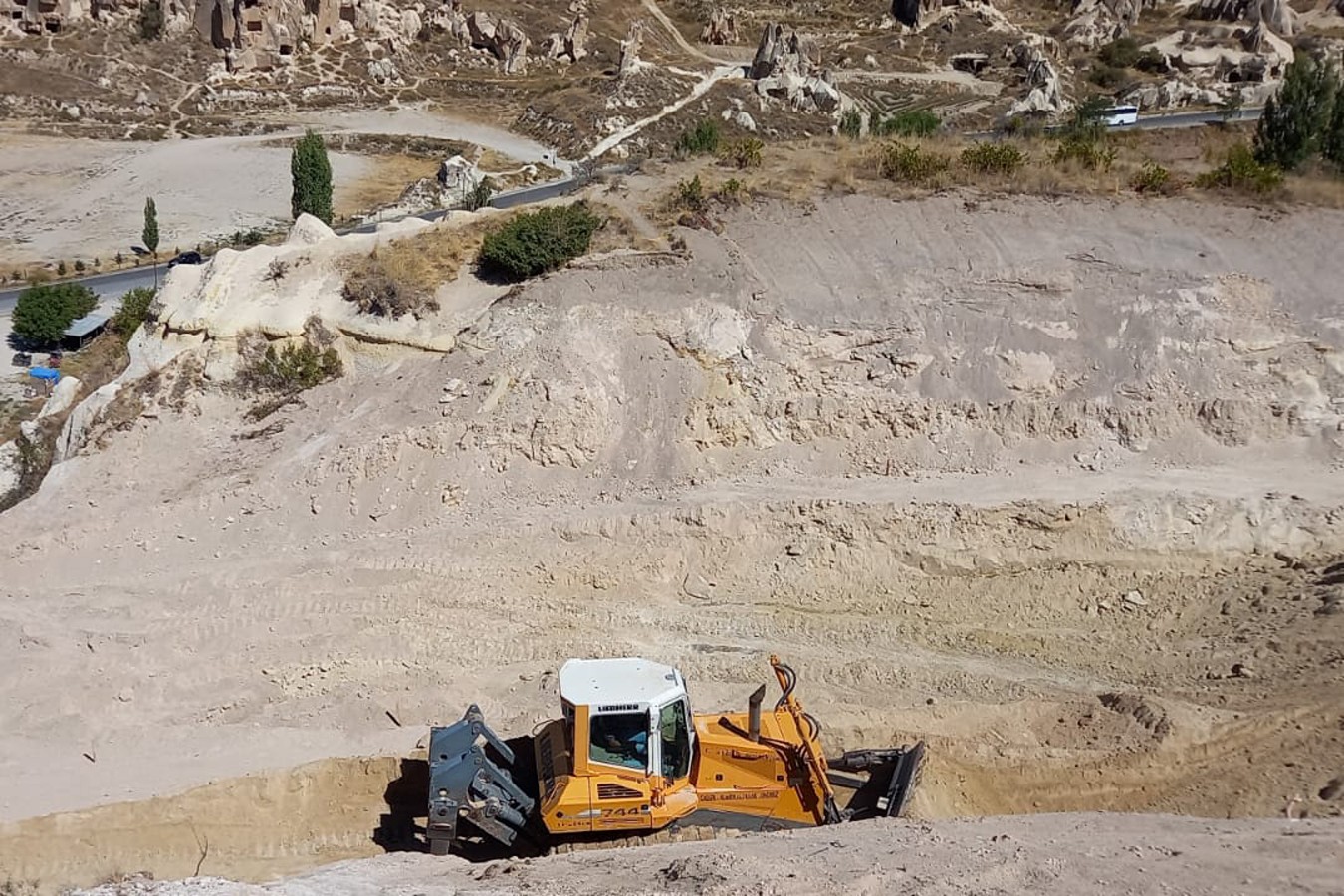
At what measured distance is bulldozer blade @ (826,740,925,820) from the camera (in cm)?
1291

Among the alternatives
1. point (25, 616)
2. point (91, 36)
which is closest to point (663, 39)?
point (91, 36)

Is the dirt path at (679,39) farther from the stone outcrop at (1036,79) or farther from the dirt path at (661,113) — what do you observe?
the stone outcrop at (1036,79)

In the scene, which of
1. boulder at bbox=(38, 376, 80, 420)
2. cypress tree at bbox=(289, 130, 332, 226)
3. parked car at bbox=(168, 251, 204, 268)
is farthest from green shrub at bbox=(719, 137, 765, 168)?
parked car at bbox=(168, 251, 204, 268)

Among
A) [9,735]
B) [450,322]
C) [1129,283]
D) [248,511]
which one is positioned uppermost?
[1129,283]

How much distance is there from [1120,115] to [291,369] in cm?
4717

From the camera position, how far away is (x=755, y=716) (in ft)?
40.5

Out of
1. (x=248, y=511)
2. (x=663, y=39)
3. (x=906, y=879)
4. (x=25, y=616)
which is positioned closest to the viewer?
(x=906, y=879)

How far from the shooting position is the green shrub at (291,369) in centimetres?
2094

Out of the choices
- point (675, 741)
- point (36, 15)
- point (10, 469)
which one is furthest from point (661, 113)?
point (675, 741)

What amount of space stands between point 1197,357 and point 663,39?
215 ft

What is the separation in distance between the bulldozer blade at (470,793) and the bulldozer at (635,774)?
12mm

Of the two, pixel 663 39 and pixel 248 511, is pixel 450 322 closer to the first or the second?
pixel 248 511

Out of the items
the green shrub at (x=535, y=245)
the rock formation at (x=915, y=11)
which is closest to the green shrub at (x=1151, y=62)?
the rock formation at (x=915, y=11)

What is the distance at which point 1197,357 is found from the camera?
65.4ft
